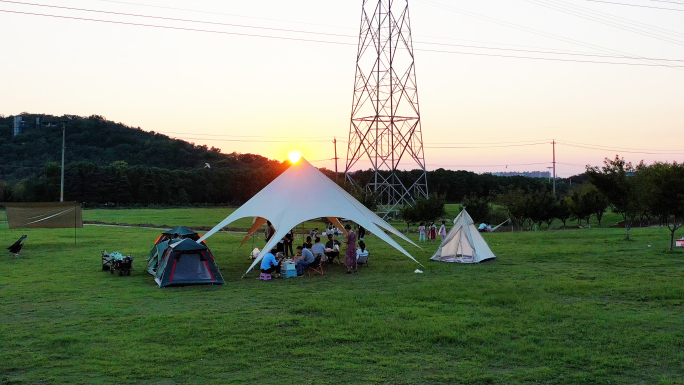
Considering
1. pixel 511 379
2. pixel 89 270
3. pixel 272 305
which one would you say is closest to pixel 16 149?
pixel 89 270

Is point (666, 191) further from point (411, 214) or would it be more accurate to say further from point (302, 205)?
point (411, 214)

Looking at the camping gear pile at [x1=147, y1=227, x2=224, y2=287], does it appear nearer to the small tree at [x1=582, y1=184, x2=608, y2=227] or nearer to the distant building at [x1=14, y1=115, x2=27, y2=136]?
the small tree at [x1=582, y1=184, x2=608, y2=227]

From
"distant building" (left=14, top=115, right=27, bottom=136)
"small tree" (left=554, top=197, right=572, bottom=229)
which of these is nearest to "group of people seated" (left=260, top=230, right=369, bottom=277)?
"small tree" (left=554, top=197, right=572, bottom=229)

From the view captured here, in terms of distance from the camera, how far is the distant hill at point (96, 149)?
94750 mm

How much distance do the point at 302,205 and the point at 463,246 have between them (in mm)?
5981

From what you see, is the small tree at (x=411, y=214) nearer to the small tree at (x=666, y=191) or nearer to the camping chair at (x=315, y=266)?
the small tree at (x=666, y=191)

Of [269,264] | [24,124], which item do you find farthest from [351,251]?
[24,124]

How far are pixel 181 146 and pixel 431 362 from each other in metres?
112

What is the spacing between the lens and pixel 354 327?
9.92 meters

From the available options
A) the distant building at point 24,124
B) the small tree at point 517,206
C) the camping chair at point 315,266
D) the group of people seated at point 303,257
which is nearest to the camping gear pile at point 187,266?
the group of people seated at point 303,257

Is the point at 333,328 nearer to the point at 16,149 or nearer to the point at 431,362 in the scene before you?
the point at 431,362

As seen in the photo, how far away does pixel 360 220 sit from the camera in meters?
17.9

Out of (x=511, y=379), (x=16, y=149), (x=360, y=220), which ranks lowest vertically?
(x=511, y=379)

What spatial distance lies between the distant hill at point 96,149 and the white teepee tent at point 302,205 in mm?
80057
